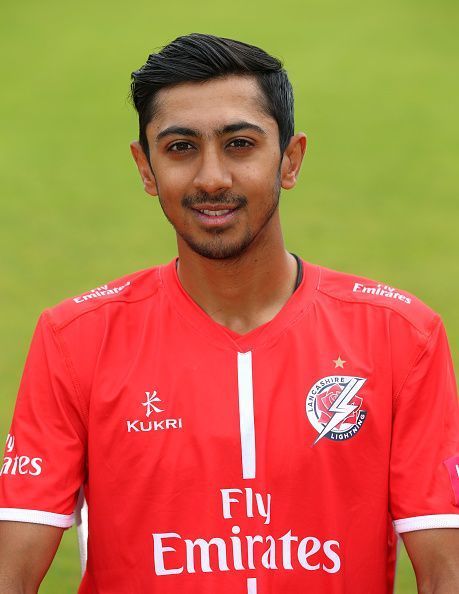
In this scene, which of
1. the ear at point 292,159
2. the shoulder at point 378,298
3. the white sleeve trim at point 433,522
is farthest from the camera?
the ear at point 292,159

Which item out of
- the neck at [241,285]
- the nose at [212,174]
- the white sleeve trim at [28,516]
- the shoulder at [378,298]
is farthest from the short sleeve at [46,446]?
the shoulder at [378,298]

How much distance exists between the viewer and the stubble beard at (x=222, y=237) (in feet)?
7.98

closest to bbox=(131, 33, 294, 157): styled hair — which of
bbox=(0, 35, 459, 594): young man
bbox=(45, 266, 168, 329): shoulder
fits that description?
bbox=(0, 35, 459, 594): young man

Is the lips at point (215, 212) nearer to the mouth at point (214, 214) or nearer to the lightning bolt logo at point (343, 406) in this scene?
the mouth at point (214, 214)

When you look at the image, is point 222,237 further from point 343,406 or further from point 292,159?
point 343,406

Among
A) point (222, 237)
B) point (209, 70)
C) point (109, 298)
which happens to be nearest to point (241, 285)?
point (222, 237)

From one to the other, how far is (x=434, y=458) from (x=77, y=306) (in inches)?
29.1

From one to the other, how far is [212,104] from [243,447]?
2.09ft

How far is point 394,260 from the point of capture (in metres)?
6.40

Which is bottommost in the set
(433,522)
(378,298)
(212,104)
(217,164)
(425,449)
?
(433,522)

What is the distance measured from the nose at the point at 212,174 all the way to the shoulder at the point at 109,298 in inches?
11.7

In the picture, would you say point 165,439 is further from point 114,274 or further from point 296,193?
point 296,193

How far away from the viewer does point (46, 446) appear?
2.47 meters

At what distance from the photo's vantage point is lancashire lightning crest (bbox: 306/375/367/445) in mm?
2455
